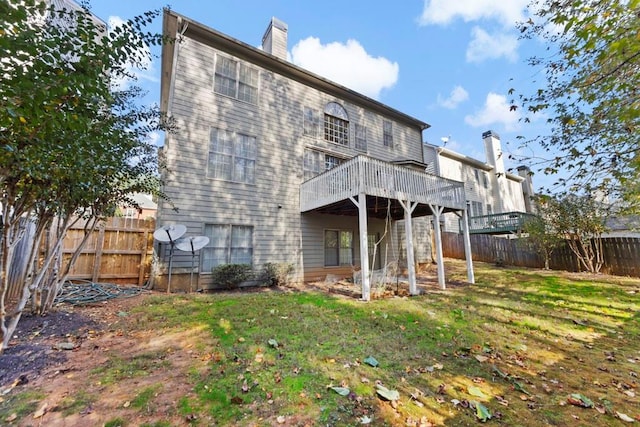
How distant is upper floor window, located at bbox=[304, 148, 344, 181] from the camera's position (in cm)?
1164

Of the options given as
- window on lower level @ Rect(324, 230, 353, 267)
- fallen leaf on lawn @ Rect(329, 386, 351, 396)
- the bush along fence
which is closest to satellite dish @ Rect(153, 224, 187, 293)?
window on lower level @ Rect(324, 230, 353, 267)

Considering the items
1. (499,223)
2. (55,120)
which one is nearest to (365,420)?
(55,120)

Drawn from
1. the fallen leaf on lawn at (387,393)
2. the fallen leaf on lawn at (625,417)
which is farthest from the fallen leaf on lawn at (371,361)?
the fallen leaf on lawn at (625,417)

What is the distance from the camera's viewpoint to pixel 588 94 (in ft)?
13.0

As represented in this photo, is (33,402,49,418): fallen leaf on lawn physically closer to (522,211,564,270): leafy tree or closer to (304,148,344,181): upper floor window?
(304,148,344,181): upper floor window

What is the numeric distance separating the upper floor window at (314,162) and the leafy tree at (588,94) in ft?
25.9

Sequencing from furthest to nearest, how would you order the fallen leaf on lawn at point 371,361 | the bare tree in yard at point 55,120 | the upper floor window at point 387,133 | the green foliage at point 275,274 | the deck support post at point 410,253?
the upper floor window at point 387,133, the green foliage at point 275,274, the deck support post at point 410,253, the fallen leaf on lawn at point 371,361, the bare tree in yard at point 55,120

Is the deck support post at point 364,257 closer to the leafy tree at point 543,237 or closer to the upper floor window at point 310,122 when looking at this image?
the upper floor window at point 310,122

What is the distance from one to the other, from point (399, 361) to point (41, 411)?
3.98 m

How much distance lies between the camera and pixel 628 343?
192 inches

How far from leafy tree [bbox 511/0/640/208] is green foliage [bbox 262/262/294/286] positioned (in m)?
8.09

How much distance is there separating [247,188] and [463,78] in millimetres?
7767

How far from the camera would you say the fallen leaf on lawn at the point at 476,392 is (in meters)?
3.11

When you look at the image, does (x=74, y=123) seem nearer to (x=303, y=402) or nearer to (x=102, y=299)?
(x=303, y=402)
